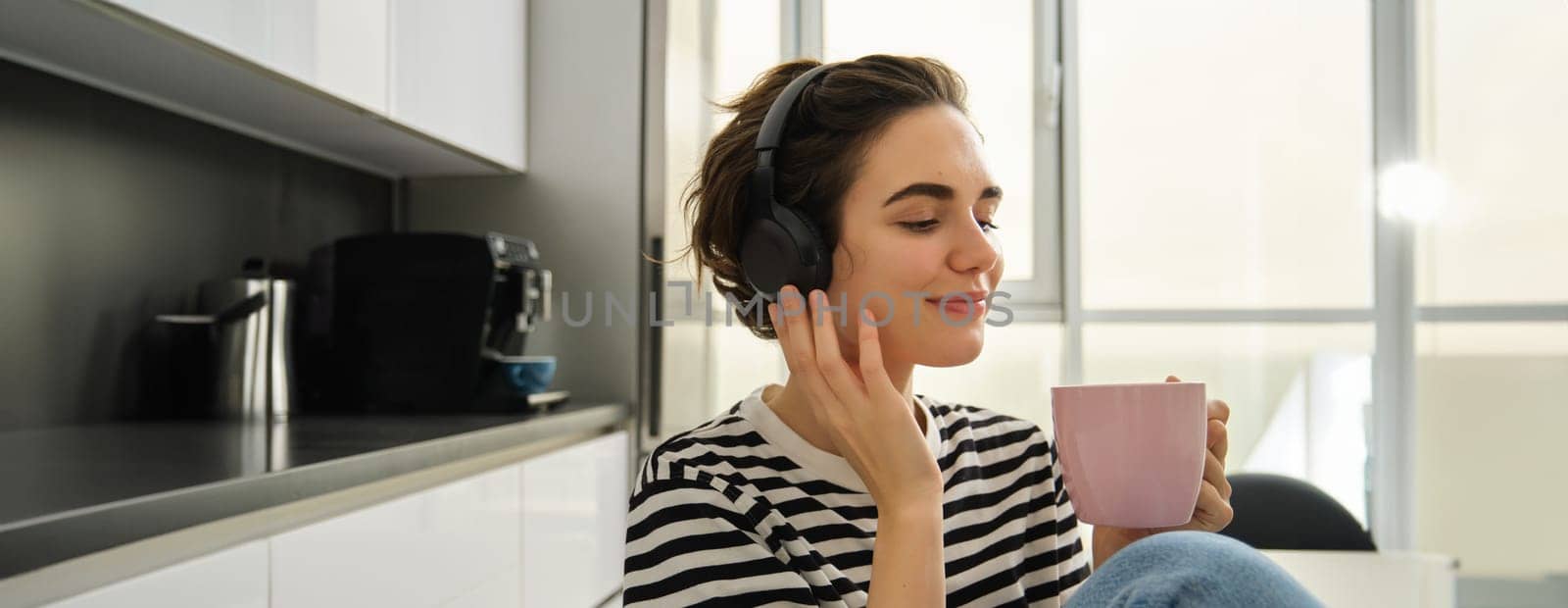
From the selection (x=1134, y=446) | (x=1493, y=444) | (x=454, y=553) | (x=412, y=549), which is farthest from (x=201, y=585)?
(x=1493, y=444)

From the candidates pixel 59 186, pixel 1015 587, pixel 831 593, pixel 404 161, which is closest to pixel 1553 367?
pixel 1015 587

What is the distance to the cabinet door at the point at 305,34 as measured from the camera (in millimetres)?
1367

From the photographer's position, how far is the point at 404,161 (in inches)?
93.1

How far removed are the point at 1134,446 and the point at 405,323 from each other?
1.76 metres

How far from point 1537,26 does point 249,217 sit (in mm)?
3302

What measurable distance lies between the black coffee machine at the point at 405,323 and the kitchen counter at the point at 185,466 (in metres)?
0.12

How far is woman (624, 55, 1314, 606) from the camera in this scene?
0.74 meters

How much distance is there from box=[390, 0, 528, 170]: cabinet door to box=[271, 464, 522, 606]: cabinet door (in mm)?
780

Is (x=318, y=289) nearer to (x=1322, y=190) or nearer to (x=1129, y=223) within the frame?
(x=1129, y=223)

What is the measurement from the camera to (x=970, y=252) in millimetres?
824

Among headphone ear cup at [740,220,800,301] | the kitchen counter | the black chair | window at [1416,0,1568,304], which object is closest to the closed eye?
headphone ear cup at [740,220,800,301]

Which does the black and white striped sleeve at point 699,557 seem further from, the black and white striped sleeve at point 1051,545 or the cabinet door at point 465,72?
the cabinet door at point 465,72

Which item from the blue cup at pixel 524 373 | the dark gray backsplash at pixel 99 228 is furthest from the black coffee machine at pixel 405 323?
the dark gray backsplash at pixel 99 228

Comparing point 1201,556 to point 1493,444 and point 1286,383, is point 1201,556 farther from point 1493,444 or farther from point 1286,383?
point 1493,444
